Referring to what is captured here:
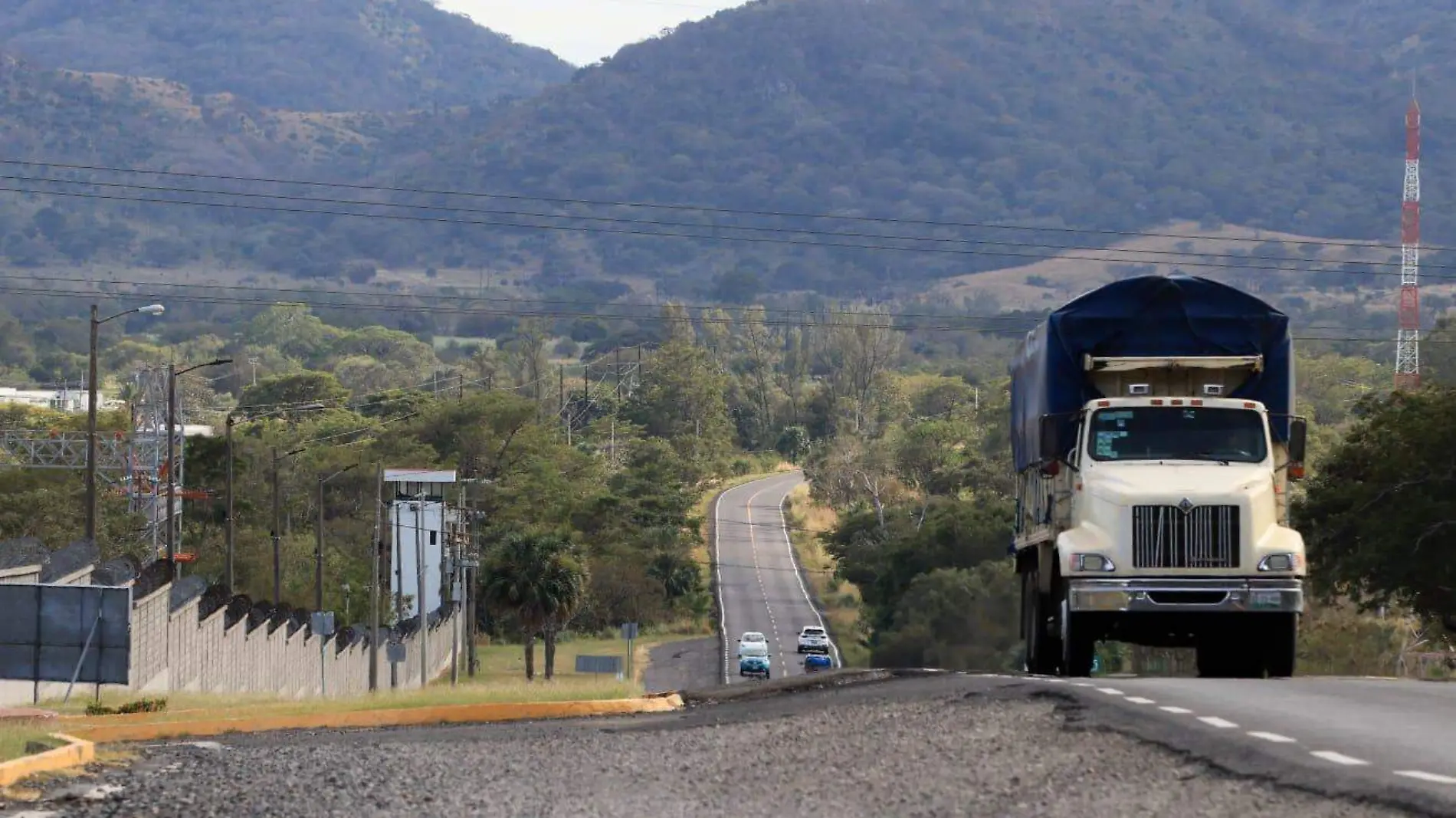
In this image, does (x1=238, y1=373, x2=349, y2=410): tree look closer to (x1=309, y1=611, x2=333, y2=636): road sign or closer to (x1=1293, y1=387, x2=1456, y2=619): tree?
(x1=309, y1=611, x2=333, y2=636): road sign

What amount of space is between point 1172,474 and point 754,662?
190 feet

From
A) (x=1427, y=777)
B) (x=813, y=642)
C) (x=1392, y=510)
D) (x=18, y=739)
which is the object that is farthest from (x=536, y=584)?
(x=1427, y=777)

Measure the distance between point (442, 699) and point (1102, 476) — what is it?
25.4 feet

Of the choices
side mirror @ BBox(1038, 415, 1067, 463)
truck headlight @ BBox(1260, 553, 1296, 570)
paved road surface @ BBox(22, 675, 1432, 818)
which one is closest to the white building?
side mirror @ BBox(1038, 415, 1067, 463)

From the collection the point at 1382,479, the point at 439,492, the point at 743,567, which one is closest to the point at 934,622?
the point at 1382,479

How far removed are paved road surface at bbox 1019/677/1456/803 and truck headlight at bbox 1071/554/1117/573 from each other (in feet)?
4.86

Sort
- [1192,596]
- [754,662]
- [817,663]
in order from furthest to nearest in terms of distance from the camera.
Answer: [817,663], [754,662], [1192,596]

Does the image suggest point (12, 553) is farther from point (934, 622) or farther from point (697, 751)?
point (934, 622)

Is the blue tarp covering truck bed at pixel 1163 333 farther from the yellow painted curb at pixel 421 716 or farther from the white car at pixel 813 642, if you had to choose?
the white car at pixel 813 642

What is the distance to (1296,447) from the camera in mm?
24234

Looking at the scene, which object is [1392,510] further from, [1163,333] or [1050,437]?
[1050,437]

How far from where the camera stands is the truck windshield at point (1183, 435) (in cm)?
2428

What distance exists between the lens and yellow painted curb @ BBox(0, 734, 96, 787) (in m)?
14.2

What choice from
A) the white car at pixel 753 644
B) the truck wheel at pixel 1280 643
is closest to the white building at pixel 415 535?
the white car at pixel 753 644
